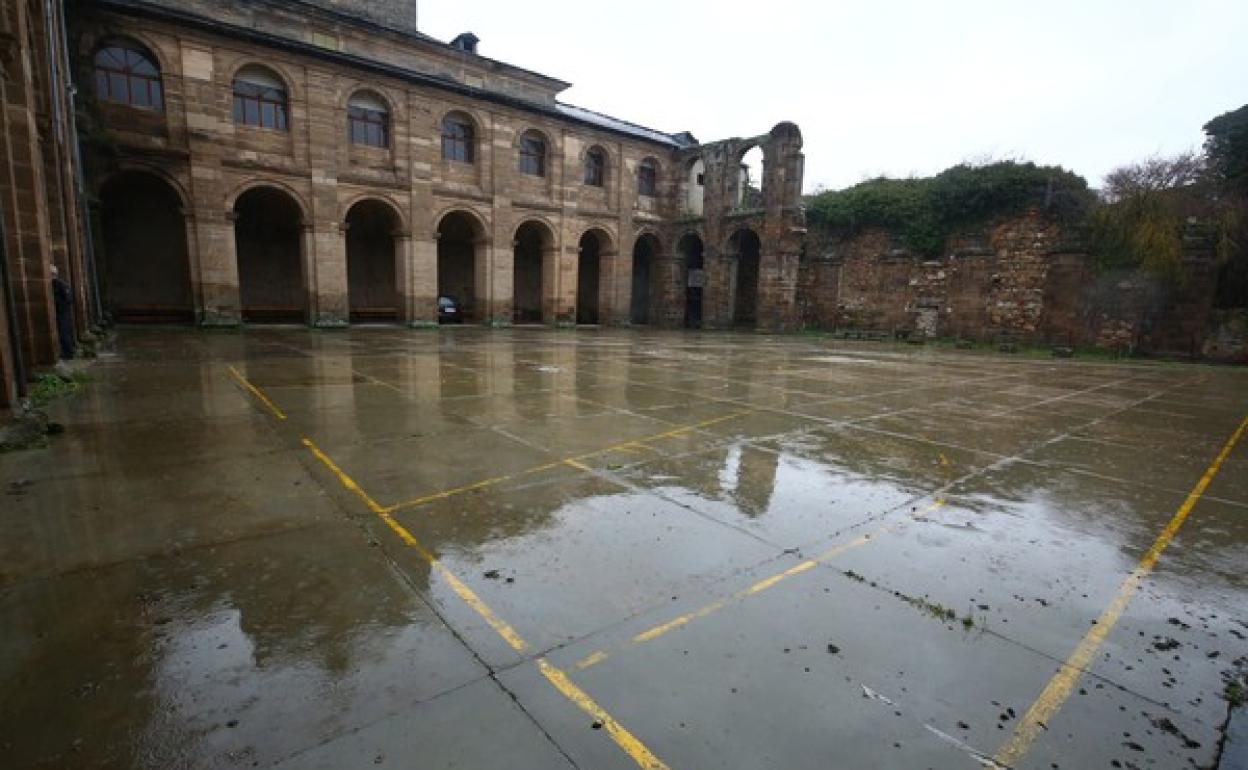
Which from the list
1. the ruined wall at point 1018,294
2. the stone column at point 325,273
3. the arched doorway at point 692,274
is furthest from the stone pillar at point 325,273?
the ruined wall at point 1018,294

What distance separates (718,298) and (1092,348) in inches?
553

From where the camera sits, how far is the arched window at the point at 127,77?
16.2 meters

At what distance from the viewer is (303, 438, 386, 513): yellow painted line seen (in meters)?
3.51

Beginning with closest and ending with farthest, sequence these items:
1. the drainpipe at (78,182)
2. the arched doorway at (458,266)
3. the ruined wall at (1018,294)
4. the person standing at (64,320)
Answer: the person standing at (64,320) < the drainpipe at (78,182) < the ruined wall at (1018,294) < the arched doorway at (458,266)

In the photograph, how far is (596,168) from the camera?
2667 cm

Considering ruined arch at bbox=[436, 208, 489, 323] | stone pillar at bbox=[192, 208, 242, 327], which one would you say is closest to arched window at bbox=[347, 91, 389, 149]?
stone pillar at bbox=[192, 208, 242, 327]

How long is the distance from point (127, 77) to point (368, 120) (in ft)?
21.2

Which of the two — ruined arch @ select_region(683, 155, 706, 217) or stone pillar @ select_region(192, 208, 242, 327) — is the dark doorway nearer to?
ruined arch @ select_region(683, 155, 706, 217)

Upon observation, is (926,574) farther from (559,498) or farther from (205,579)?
(205,579)

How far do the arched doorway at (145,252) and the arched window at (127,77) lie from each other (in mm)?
2869

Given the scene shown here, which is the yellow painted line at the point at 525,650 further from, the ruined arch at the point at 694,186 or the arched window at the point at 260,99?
the ruined arch at the point at 694,186

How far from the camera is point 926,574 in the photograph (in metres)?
2.88

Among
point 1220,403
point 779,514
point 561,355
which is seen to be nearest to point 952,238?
point 1220,403

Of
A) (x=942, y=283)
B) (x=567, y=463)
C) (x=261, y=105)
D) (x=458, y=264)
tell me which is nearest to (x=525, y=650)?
(x=567, y=463)
